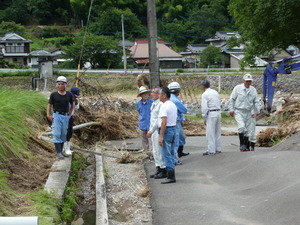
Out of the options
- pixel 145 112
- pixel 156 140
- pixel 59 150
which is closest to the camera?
pixel 156 140

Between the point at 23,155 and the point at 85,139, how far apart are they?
15.7 feet

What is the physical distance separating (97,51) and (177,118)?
4939 centimetres

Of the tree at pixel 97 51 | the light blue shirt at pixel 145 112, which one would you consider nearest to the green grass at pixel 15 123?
the light blue shirt at pixel 145 112

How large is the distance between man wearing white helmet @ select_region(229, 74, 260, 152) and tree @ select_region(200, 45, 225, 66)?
55263 millimetres

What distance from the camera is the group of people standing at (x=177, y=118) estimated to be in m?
9.10

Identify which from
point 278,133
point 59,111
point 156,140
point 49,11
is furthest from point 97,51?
point 156,140

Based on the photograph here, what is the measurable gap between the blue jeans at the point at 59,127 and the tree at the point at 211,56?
2231 inches

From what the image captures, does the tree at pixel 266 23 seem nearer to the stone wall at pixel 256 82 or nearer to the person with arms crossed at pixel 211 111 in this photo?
the stone wall at pixel 256 82

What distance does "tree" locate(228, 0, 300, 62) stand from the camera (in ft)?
91.2

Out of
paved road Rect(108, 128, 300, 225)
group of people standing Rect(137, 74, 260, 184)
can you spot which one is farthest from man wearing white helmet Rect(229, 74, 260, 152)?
paved road Rect(108, 128, 300, 225)

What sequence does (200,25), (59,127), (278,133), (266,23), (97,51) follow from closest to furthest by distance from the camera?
(59,127) < (278,133) < (266,23) < (97,51) < (200,25)

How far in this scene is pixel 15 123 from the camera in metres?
11.3

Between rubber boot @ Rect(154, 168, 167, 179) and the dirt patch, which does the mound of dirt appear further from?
rubber boot @ Rect(154, 168, 167, 179)

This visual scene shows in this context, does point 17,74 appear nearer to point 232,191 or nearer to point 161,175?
point 161,175
